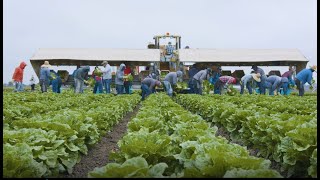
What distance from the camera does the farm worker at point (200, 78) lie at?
59.7ft

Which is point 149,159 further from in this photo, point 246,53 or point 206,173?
point 246,53

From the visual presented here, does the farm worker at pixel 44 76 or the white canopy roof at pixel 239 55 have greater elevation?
the white canopy roof at pixel 239 55

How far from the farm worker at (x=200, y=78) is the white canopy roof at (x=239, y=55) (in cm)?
397

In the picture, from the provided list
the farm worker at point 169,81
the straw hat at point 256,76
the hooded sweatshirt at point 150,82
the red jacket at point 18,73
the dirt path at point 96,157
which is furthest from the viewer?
the red jacket at point 18,73

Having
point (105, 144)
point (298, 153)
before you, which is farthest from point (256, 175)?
point (105, 144)

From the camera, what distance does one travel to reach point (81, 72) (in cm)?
1845

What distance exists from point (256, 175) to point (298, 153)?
2.21 meters

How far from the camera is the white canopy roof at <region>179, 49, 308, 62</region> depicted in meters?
23.2

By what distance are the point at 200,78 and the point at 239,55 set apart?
22.4 ft

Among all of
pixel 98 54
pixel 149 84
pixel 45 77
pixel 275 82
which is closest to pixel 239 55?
pixel 275 82

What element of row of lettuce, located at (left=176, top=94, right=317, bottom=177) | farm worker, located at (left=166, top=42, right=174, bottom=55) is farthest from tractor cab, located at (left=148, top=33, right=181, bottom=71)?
row of lettuce, located at (left=176, top=94, right=317, bottom=177)

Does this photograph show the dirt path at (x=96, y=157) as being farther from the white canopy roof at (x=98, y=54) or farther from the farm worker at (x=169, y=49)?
the farm worker at (x=169, y=49)

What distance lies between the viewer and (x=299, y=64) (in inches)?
931

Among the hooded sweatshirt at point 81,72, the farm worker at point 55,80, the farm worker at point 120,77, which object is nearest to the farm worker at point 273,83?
the farm worker at point 120,77
